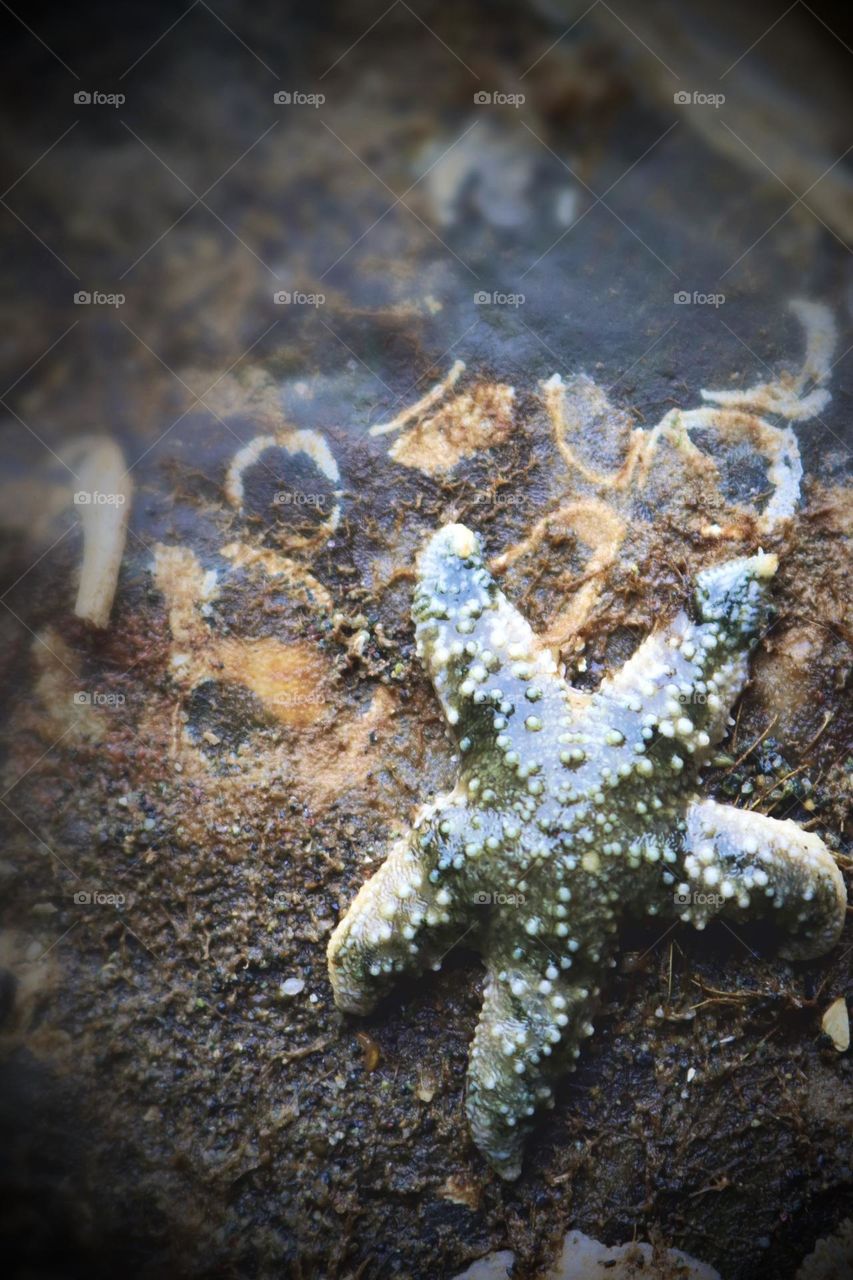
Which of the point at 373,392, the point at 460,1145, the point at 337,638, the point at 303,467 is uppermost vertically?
the point at 373,392

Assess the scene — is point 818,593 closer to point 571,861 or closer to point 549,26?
point 571,861

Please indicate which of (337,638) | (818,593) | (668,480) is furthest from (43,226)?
(818,593)

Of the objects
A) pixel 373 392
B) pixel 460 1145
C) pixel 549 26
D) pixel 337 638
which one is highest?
pixel 549 26

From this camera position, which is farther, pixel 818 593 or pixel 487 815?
pixel 818 593

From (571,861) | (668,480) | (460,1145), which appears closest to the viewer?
(571,861)

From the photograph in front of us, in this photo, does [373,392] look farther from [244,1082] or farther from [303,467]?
[244,1082]

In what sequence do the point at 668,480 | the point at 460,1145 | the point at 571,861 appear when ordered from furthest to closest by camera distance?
the point at 668,480
the point at 460,1145
the point at 571,861

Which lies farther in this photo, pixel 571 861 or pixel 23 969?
pixel 23 969

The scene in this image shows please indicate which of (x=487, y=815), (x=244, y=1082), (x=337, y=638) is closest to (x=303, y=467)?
(x=337, y=638)

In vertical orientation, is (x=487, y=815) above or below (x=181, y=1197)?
above
